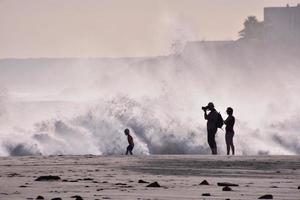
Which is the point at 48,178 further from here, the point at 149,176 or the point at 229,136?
the point at 229,136

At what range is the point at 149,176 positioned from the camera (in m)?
19.5

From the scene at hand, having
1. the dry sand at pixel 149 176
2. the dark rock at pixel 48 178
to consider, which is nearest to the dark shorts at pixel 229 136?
the dry sand at pixel 149 176

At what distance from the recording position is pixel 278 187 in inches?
676

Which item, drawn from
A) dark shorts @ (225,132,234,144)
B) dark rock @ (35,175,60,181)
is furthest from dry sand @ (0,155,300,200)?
dark shorts @ (225,132,234,144)

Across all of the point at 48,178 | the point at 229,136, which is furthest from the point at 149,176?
the point at 229,136

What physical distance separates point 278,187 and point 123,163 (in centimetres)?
683

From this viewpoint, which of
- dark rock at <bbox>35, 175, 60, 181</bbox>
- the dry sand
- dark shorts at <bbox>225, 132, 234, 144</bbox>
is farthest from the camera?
dark shorts at <bbox>225, 132, 234, 144</bbox>

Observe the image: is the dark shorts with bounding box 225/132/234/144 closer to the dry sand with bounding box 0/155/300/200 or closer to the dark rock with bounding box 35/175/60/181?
the dry sand with bounding box 0/155/300/200

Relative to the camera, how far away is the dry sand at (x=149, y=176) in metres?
15.9

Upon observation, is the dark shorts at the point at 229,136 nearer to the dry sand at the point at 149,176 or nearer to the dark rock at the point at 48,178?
the dry sand at the point at 149,176

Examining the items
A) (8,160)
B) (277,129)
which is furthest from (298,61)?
(8,160)

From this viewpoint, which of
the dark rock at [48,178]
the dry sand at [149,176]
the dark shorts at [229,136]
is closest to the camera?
the dry sand at [149,176]

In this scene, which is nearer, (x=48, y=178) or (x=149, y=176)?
(x=48, y=178)

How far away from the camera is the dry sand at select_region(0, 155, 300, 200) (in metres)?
15.9
